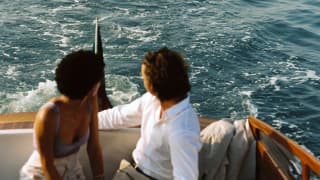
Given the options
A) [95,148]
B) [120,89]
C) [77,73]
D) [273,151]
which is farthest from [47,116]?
[120,89]

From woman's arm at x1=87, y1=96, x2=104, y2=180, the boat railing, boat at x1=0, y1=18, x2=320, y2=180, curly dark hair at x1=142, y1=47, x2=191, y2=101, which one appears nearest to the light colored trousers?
woman's arm at x1=87, y1=96, x2=104, y2=180

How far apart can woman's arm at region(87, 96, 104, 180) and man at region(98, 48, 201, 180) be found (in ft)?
0.68

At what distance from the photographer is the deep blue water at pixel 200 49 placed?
5395 millimetres

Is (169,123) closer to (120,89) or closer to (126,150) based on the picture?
(126,150)

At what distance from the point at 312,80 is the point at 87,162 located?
4.51 m

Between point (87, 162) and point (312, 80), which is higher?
point (87, 162)

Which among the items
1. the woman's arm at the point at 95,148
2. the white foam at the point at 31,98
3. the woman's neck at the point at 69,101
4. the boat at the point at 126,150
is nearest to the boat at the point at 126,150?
the boat at the point at 126,150

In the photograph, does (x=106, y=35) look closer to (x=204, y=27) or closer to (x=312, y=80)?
(x=204, y=27)

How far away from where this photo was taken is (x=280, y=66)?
646cm

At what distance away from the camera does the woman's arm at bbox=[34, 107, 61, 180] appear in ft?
5.87

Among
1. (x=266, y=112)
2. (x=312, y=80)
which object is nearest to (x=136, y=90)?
(x=266, y=112)

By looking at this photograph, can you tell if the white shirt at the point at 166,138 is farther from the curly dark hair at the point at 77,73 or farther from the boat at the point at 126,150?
the curly dark hair at the point at 77,73

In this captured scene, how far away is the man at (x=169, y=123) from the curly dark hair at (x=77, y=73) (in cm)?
18

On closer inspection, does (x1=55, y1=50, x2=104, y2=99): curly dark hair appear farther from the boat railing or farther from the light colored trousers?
the boat railing
